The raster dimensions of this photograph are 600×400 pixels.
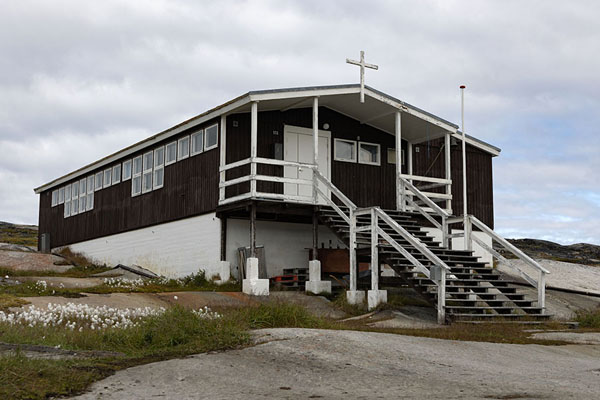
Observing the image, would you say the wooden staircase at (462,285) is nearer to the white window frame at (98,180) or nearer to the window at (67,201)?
the white window frame at (98,180)

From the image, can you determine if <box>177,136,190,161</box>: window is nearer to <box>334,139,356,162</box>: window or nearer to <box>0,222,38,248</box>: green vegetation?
<box>334,139,356,162</box>: window

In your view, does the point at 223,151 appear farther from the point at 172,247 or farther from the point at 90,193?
the point at 90,193

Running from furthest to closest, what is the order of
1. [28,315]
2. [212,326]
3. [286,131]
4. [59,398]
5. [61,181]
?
1. [61,181]
2. [286,131]
3. [28,315]
4. [212,326]
5. [59,398]

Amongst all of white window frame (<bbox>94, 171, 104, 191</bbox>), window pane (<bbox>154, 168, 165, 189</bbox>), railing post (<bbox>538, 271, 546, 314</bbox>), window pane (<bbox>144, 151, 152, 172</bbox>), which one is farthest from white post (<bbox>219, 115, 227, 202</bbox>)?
white window frame (<bbox>94, 171, 104, 191</bbox>)

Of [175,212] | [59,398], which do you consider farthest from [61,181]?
[59,398]

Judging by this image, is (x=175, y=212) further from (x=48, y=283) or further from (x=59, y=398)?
(x=59, y=398)

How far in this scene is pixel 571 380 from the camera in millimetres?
7793

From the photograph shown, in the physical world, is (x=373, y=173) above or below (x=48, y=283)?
above

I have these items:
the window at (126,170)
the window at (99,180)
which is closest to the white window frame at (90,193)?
the window at (99,180)

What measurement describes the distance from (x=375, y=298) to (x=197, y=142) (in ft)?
27.0

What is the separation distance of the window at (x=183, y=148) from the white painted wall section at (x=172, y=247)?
209cm

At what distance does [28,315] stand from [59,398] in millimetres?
5417

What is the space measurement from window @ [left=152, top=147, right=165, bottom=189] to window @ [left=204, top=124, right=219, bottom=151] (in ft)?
10.8

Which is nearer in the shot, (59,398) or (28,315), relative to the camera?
(59,398)
